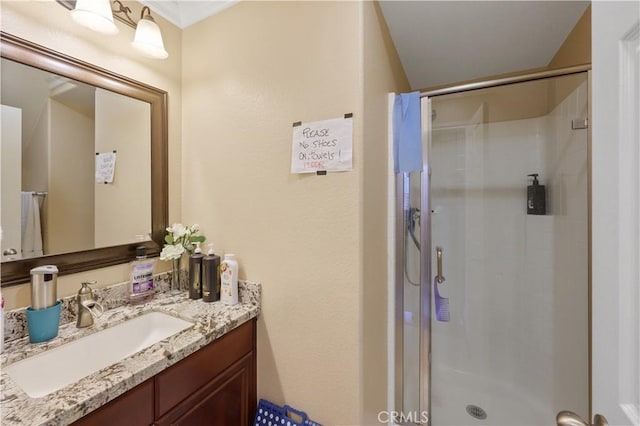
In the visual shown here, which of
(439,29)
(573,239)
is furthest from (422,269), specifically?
(439,29)

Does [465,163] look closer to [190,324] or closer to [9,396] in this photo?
[190,324]

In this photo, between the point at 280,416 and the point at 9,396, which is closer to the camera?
the point at 9,396

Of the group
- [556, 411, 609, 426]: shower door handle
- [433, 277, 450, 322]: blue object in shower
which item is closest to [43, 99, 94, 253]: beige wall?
[556, 411, 609, 426]: shower door handle

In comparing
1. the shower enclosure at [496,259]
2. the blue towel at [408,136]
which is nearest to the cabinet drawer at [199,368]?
the shower enclosure at [496,259]

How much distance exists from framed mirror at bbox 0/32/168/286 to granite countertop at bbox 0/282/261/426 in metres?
0.23

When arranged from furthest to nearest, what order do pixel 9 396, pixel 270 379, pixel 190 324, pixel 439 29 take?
pixel 439 29 < pixel 270 379 < pixel 190 324 < pixel 9 396

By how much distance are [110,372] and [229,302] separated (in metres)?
0.52

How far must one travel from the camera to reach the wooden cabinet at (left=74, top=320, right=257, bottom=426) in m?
0.74

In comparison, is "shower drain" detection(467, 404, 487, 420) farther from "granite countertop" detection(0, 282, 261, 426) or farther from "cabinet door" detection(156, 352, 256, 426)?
"granite countertop" detection(0, 282, 261, 426)

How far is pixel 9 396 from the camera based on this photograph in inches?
25.6

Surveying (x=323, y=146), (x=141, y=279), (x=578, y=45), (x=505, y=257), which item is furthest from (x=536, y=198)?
(x=141, y=279)

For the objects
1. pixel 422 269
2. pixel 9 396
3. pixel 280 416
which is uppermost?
pixel 422 269

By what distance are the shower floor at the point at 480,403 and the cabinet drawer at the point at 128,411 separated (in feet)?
5.34

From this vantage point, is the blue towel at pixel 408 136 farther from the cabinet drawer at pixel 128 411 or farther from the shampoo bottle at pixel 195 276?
the cabinet drawer at pixel 128 411
